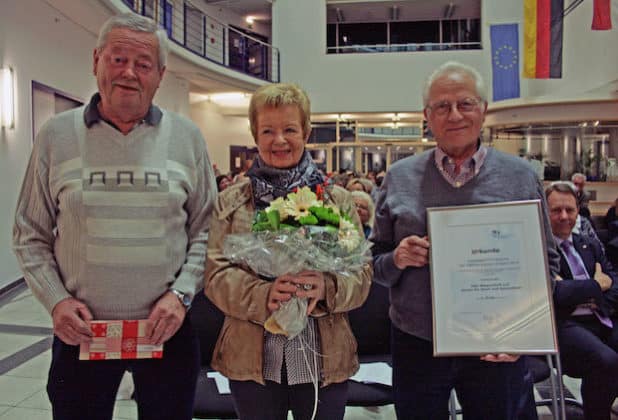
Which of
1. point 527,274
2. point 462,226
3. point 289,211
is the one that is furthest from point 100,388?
point 527,274

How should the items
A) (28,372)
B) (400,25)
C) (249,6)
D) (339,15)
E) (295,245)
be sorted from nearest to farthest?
1. (295,245)
2. (28,372)
3. (249,6)
4. (339,15)
5. (400,25)

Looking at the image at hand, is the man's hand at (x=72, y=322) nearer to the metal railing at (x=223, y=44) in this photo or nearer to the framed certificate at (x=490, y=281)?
the framed certificate at (x=490, y=281)

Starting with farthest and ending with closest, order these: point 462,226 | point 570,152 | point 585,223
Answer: point 570,152 → point 585,223 → point 462,226

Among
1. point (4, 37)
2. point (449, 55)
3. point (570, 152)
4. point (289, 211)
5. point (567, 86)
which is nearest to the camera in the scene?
point (289, 211)

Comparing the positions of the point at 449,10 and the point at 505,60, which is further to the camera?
the point at 449,10

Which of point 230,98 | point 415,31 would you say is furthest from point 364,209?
point 415,31

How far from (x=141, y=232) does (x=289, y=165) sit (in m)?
0.52

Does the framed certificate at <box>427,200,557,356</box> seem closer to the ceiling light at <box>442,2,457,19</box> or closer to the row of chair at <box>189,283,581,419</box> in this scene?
the row of chair at <box>189,283,581,419</box>

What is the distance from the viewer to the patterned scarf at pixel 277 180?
1730 mm

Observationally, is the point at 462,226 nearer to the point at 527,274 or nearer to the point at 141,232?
the point at 527,274

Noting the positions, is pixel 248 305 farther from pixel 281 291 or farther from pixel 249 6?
pixel 249 6

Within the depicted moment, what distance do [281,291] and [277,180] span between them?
1.27 ft

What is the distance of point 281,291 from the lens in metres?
1.57

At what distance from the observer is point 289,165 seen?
1.75 metres
